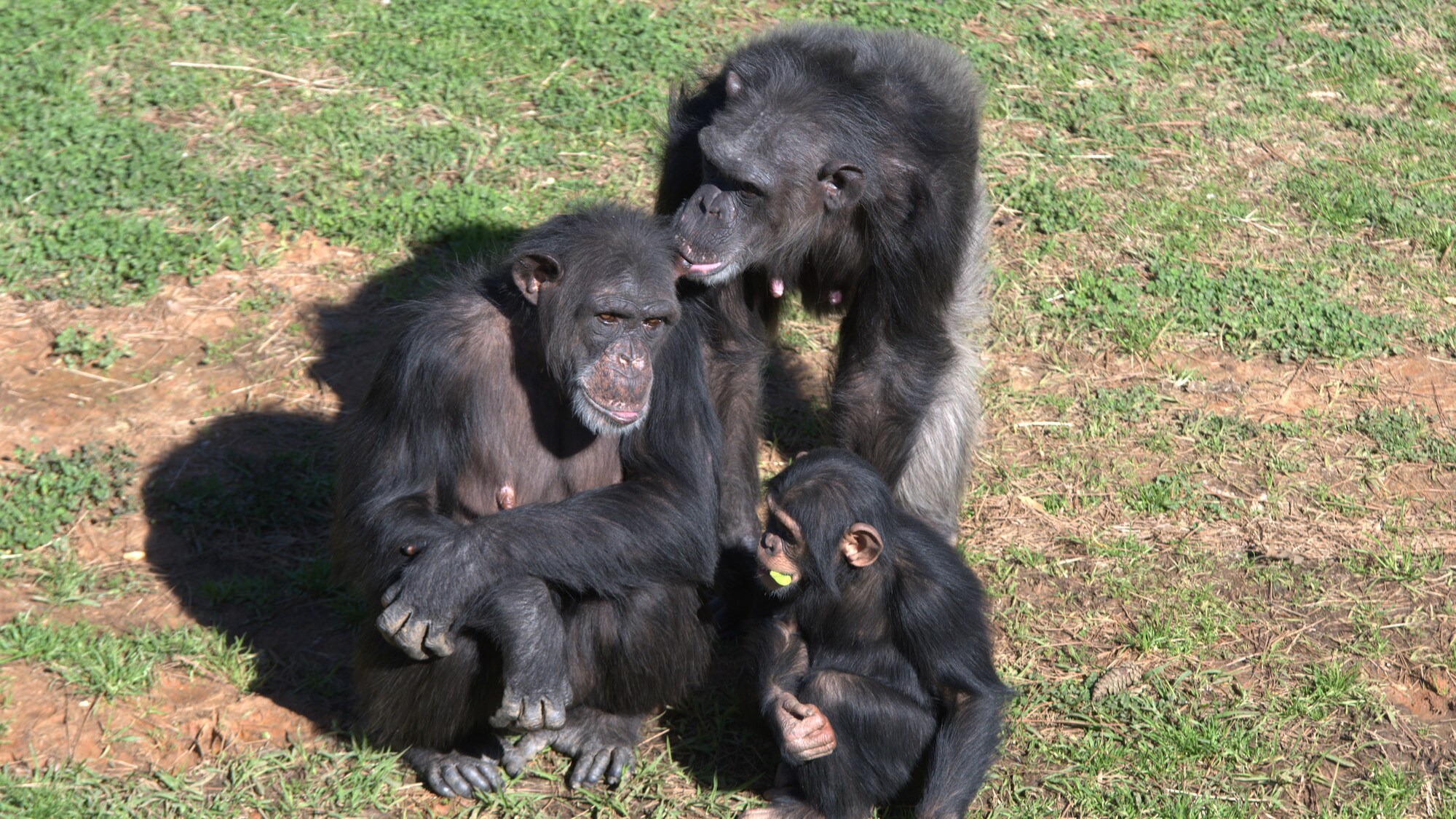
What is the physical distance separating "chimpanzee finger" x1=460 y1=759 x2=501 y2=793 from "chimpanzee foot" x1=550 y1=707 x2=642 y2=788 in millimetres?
272

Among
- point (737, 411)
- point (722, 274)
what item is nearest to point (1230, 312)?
point (737, 411)

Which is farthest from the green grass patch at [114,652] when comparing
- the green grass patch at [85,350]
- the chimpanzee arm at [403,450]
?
the green grass patch at [85,350]

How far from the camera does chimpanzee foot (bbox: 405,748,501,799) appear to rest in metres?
4.72

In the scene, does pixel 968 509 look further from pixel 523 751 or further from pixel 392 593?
pixel 392 593

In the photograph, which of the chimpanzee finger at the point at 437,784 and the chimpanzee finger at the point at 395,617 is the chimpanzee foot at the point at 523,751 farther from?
the chimpanzee finger at the point at 395,617

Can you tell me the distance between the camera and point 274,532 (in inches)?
235

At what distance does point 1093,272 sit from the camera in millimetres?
7672

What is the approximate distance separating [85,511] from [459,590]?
2479 mm

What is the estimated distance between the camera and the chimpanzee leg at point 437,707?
4.57 m

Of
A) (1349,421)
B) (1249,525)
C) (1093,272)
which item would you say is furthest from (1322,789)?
(1093,272)

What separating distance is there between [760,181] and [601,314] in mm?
1195

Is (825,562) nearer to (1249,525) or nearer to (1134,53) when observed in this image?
(1249,525)

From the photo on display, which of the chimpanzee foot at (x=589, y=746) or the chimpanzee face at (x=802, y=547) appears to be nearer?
the chimpanzee face at (x=802, y=547)

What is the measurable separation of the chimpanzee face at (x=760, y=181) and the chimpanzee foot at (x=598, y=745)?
1.79 metres
